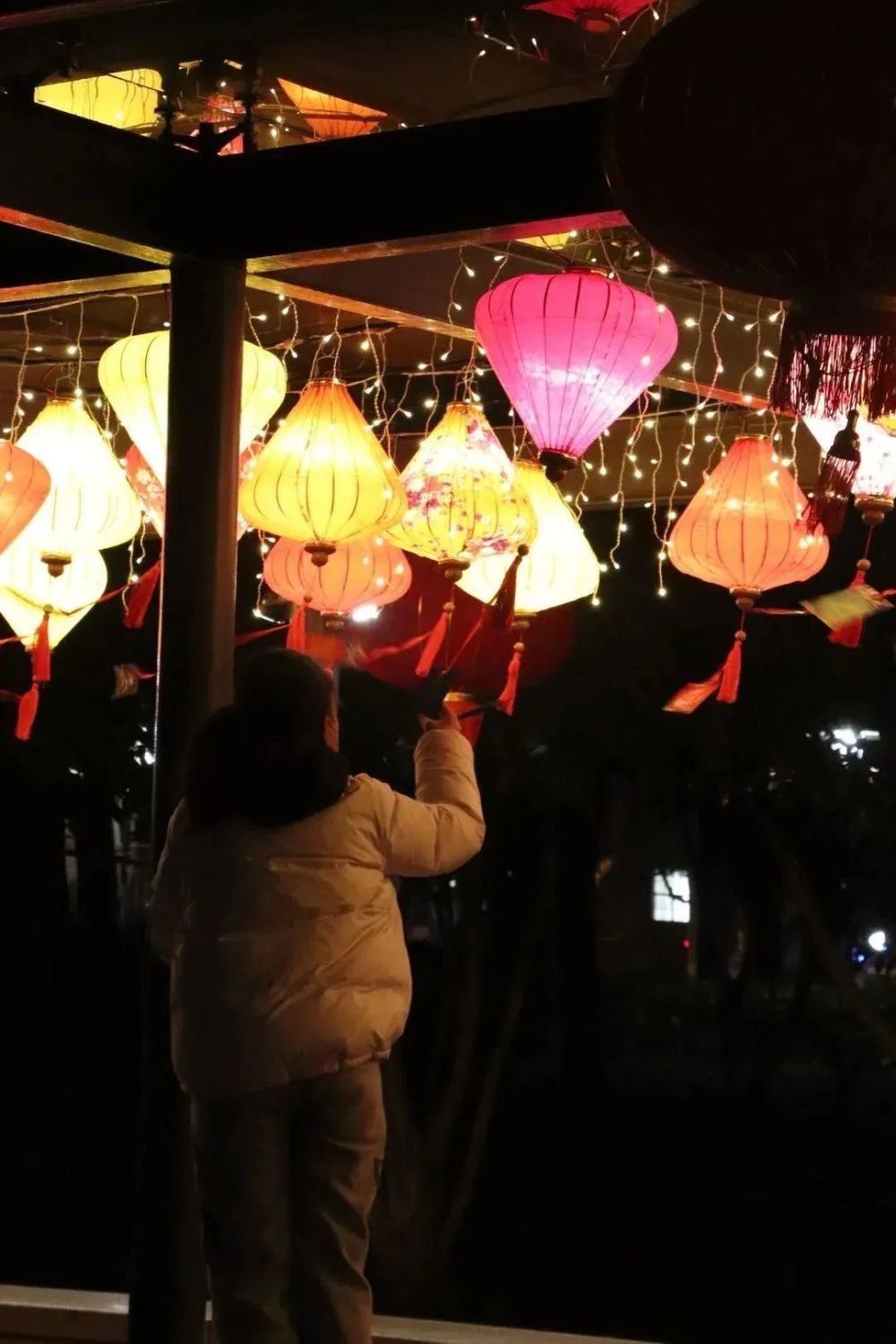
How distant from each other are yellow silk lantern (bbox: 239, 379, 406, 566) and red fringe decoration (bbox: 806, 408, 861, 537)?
3.85ft

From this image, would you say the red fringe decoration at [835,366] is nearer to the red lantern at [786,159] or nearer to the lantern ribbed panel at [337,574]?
the red lantern at [786,159]

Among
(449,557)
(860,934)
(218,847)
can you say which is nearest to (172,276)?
(449,557)

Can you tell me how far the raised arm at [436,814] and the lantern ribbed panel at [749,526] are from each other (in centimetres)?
91

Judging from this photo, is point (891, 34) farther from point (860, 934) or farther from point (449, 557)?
point (860, 934)

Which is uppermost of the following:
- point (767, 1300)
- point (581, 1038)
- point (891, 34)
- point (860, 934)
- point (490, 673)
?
point (891, 34)

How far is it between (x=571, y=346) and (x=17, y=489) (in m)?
1.09

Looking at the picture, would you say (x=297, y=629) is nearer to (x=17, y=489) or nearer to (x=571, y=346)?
(x=17, y=489)

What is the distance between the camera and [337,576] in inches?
135

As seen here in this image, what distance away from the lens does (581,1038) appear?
6656mm

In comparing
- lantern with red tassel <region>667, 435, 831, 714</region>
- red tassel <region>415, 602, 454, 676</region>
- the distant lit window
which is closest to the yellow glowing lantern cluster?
red tassel <region>415, 602, 454, 676</region>

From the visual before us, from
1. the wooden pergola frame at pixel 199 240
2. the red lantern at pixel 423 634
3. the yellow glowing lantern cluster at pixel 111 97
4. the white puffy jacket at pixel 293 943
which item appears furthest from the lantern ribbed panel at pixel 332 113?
the red lantern at pixel 423 634

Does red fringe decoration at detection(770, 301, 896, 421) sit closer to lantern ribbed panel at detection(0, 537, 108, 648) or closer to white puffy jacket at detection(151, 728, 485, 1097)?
white puffy jacket at detection(151, 728, 485, 1097)

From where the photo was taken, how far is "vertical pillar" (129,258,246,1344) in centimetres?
273

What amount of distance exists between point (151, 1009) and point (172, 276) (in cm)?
126
